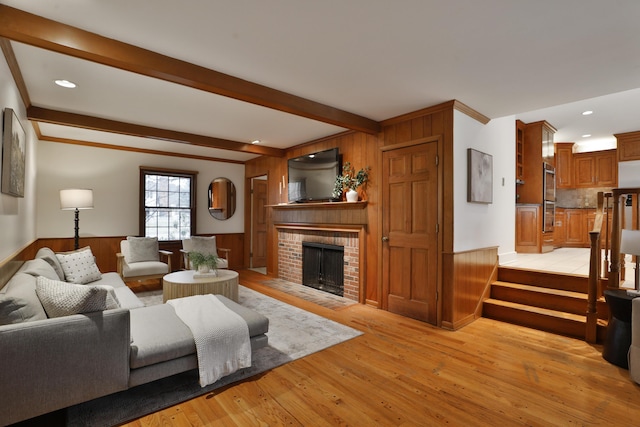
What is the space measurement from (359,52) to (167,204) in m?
5.27

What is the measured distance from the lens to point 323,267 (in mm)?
5141

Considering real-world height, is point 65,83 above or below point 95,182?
above

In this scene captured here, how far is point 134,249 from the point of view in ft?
16.7

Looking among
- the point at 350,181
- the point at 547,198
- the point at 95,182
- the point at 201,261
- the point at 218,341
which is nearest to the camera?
the point at 218,341

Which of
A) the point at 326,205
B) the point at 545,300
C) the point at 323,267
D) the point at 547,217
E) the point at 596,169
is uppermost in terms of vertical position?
the point at 596,169

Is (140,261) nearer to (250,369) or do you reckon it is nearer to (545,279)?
(250,369)

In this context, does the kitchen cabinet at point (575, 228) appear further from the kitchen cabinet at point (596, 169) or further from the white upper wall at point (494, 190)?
the white upper wall at point (494, 190)

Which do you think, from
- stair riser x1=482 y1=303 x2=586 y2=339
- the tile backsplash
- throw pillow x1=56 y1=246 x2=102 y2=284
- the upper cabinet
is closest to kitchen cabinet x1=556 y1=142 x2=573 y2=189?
the upper cabinet

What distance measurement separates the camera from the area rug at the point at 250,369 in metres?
1.97

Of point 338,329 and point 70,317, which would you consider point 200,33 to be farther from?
point 338,329

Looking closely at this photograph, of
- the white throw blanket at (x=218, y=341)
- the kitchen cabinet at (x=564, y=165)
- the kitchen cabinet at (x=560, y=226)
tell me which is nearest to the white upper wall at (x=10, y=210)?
the white throw blanket at (x=218, y=341)

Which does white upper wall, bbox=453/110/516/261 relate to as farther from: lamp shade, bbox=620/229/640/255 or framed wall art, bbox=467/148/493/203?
lamp shade, bbox=620/229/640/255

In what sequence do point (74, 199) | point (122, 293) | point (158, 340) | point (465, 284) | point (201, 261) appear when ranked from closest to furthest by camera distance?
point (158, 340)
point (122, 293)
point (465, 284)
point (201, 261)
point (74, 199)

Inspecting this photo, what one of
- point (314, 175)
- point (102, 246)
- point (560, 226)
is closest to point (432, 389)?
point (314, 175)
